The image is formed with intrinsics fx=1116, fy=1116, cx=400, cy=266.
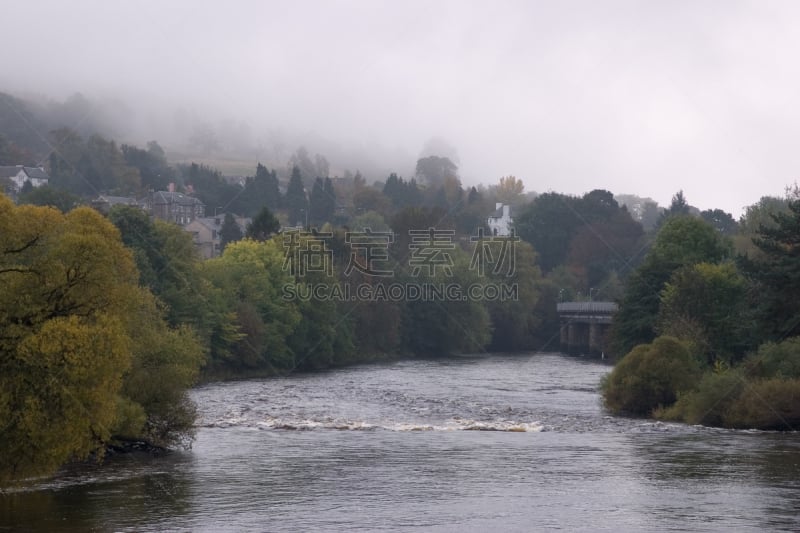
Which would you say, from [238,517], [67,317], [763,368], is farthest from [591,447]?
[67,317]

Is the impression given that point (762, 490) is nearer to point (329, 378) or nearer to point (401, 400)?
point (401, 400)

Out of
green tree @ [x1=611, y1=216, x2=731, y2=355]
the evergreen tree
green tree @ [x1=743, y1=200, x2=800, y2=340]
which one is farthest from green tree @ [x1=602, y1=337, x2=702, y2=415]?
the evergreen tree

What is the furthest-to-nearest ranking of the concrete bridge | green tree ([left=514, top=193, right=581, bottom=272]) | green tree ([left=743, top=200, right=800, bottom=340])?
green tree ([left=514, top=193, right=581, bottom=272]), the concrete bridge, green tree ([left=743, top=200, right=800, bottom=340])

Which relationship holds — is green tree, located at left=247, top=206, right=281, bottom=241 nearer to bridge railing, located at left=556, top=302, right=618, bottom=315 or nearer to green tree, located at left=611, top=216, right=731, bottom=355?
bridge railing, located at left=556, top=302, right=618, bottom=315

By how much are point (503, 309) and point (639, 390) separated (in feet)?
268

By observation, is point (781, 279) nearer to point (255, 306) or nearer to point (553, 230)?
point (255, 306)

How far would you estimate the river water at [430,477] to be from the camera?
35.6m

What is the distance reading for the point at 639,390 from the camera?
6631 cm

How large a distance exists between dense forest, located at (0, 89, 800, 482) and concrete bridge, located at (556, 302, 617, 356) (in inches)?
161

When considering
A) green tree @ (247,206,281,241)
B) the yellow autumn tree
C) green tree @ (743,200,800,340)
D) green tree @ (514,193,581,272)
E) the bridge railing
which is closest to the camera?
the yellow autumn tree

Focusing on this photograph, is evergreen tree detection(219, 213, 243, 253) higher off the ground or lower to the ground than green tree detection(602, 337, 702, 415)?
higher

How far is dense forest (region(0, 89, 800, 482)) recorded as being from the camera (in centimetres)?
3591

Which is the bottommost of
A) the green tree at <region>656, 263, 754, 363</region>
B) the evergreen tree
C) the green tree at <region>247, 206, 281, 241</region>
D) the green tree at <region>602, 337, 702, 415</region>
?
the green tree at <region>602, 337, 702, 415</region>

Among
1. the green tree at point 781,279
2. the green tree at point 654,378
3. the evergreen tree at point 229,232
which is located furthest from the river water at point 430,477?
the evergreen tree at point 229,232
